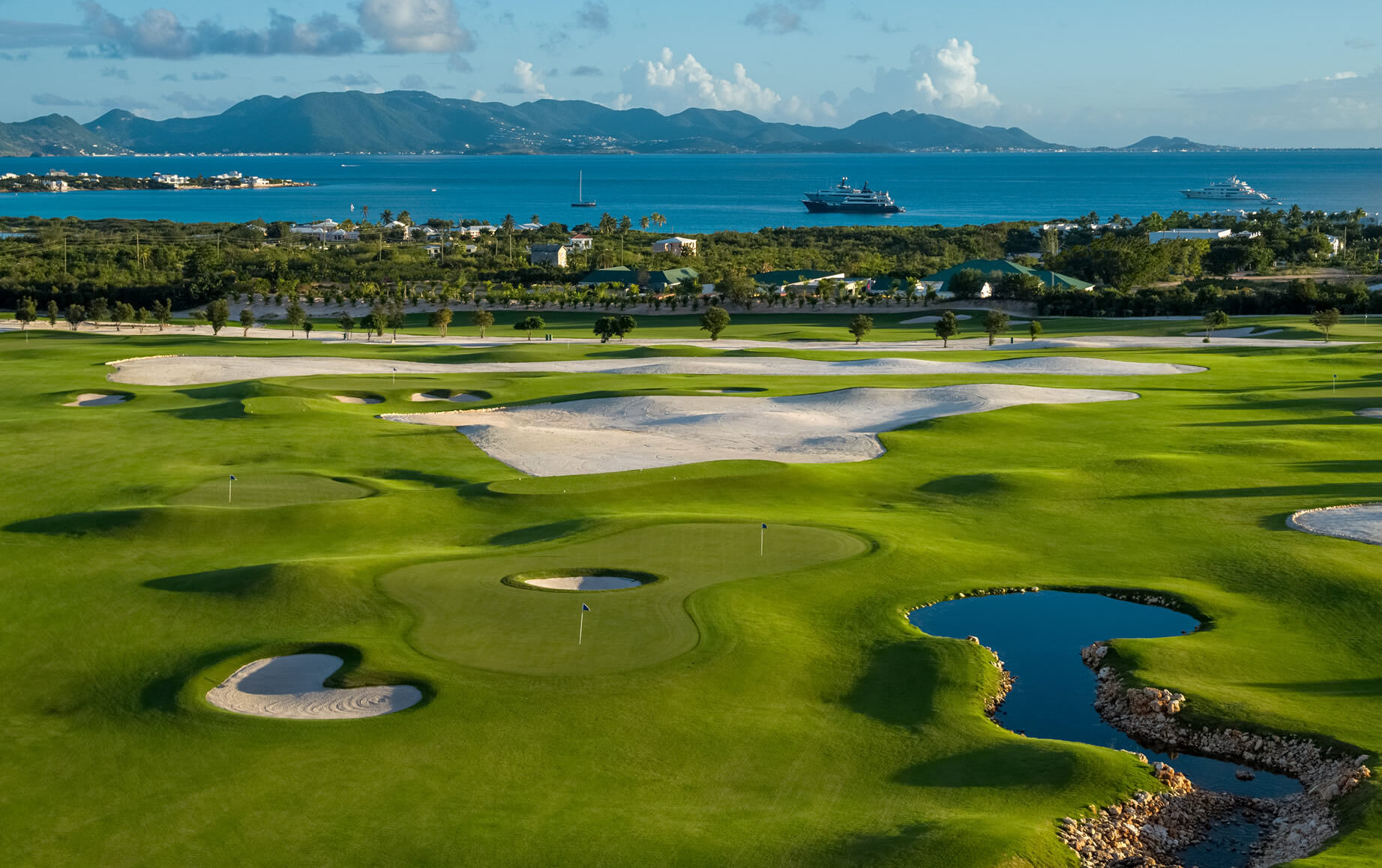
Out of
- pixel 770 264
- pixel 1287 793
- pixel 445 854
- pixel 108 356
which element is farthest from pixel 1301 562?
pixel 770 264

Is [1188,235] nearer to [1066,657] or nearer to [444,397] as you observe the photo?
[444,397]

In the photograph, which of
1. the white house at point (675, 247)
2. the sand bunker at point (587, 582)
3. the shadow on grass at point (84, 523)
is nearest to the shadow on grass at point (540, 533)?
the sand bunker at point (587, 582)

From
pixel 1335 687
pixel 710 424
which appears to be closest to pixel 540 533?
pixel 1335 687

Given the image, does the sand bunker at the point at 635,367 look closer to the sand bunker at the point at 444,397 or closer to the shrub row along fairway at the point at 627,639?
the sand bunker at the point at 444,397

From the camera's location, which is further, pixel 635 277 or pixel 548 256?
pixel 548 256

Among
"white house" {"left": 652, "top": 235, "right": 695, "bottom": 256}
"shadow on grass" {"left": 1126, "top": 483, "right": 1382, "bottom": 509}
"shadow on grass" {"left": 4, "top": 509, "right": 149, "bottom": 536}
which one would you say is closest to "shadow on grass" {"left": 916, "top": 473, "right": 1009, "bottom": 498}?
"shadow on grass" {"left": 1126, "top": 483, "right": 1382, "bottom": 509}

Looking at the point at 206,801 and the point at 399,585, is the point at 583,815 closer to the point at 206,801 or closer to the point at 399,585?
the point at 206,801
